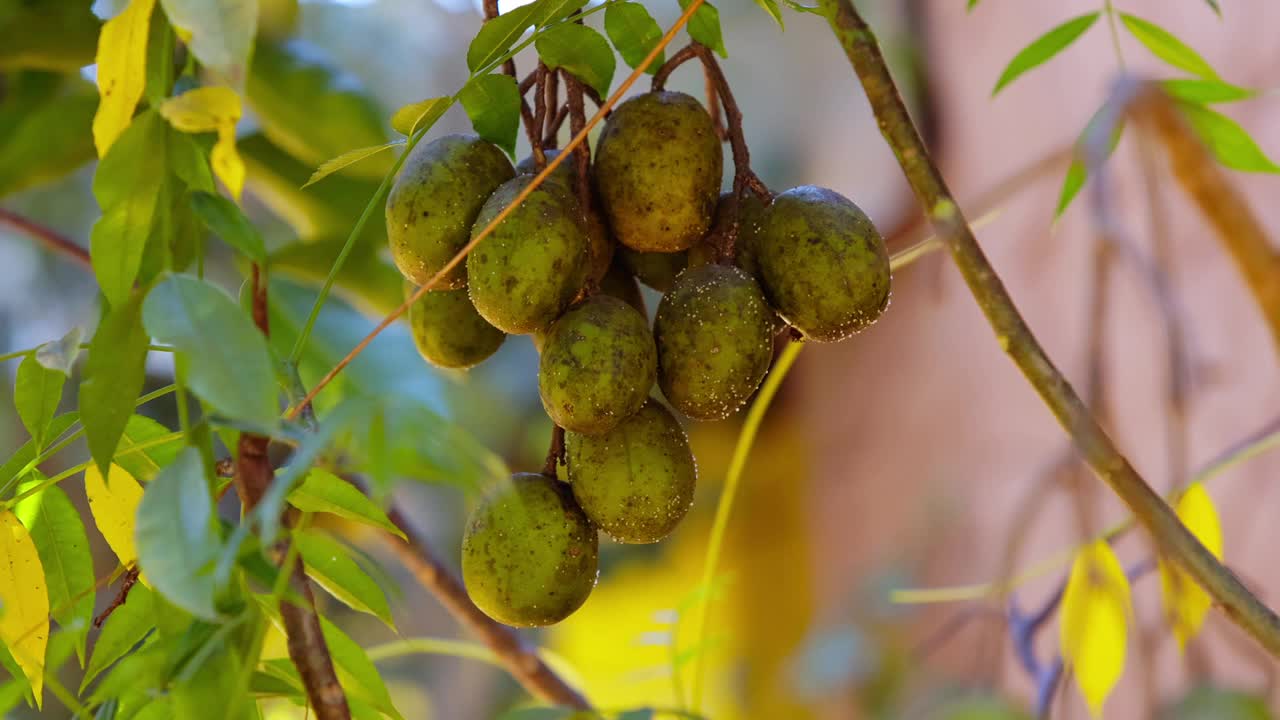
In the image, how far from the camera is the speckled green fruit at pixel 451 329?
0.55 m

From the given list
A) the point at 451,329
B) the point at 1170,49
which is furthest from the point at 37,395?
the point at 1170,49

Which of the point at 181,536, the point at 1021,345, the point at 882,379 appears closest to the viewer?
the point at 181,536

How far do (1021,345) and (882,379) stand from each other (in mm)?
1366

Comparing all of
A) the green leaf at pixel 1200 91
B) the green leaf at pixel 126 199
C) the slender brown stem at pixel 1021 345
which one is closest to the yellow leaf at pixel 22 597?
A: the green leaf at pixel 126 199

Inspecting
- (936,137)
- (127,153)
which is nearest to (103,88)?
(127,153)

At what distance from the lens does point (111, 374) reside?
0.39 meters

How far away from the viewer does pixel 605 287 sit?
566 mm

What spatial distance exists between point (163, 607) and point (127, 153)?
156mm

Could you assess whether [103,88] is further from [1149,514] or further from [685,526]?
[685,526]

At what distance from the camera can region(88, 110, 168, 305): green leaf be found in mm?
405

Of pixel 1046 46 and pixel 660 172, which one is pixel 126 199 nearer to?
pixel 660 172

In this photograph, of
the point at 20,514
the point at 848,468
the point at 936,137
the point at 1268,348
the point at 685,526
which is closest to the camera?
the point at 20,514

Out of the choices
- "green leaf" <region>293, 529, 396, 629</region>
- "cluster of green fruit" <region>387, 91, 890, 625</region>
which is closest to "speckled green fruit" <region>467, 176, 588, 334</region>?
"cluster of green fruit" <region>387, 91, 890, 625</region>

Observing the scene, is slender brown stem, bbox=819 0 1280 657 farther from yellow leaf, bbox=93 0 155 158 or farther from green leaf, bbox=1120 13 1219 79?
yellow leaf, bbox=93 0 155 158
